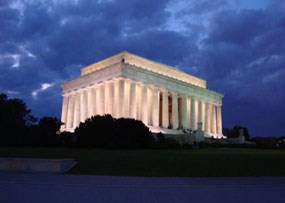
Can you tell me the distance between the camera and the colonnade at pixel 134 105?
64938 millimetres

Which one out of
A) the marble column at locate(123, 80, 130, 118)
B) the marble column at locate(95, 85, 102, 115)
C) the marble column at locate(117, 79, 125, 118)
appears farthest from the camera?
the marble column at locate(95, 85, 102, 115)

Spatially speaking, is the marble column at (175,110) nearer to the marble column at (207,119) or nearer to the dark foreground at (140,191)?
the marble column at (207,119)

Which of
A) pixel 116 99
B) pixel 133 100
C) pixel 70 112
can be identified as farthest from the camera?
pixel 70 112

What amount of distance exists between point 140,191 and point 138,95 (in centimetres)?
5685

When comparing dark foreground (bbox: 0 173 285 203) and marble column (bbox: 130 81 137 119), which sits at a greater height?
marble column (bbox: 130 81 137 119)

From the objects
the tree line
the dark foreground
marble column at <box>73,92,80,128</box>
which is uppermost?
marble column at <box>73,92,80,128</box>

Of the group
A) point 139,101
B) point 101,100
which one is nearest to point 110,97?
point 101,100

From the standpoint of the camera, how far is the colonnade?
64.9 meters

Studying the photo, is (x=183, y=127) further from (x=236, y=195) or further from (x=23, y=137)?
(x=236, y=195)

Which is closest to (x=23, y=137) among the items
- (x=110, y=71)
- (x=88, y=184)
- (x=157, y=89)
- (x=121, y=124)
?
(x=121, y=124)

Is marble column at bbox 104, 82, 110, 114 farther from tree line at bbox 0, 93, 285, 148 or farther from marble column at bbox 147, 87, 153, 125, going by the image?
tree line at bbox 0, 93, 285, 148

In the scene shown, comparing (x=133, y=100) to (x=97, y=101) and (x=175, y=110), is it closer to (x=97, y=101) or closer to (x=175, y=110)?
(x=97, y=101)

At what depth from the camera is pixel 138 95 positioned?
7019cm

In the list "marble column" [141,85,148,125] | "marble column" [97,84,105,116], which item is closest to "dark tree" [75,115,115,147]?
"marble column" [97,84,105,116]
